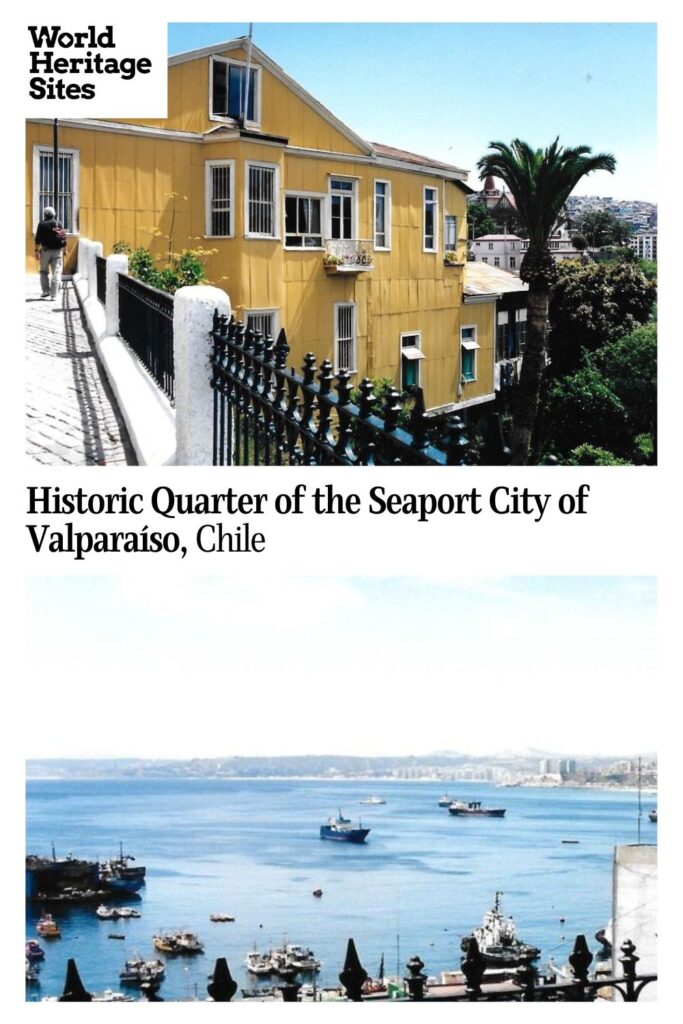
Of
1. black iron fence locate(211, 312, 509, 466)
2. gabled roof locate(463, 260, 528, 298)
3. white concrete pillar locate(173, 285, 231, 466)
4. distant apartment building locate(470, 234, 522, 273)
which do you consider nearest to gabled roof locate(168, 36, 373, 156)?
gabled roof locate(463, 260, 528, 298)

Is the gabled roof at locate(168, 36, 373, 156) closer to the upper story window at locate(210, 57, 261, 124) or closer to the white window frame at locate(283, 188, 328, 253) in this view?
the upper story window at locate(210, 57, 261, 124)

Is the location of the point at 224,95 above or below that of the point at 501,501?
above

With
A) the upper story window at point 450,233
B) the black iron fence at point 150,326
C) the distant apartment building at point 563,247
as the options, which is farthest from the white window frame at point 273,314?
the black iron fence at point 150,326

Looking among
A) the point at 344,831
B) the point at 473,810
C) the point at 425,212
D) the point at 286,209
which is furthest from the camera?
the point at 425,212

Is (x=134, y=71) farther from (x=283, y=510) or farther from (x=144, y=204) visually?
(x=144, y=204)

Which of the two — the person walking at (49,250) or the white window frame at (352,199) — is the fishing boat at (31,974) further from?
the white window frame at (352,199)

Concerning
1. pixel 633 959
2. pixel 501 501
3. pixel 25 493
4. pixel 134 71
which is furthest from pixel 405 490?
pixel 134 71

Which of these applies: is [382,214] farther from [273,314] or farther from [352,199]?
[273,314]

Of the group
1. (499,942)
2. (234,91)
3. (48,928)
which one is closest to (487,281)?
(234,91)
